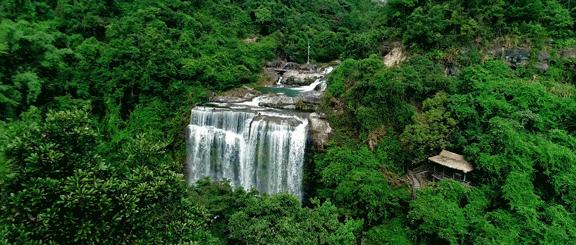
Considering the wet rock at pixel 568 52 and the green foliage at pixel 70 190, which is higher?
the wet rock at pixel 568 52

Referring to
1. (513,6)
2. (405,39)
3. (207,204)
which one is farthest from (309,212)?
(513,6)

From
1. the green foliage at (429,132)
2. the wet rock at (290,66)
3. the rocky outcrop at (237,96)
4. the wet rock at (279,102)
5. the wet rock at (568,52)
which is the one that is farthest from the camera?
the wet rock at (290,66)

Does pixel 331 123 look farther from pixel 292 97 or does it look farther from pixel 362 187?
pixel 362 187

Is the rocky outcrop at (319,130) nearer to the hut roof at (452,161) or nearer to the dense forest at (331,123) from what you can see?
the dense forest at (331,123)

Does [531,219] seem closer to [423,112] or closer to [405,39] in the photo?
[423,112]

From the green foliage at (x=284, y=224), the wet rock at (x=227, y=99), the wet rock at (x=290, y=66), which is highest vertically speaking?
the wet rock at (x=290, y=66)

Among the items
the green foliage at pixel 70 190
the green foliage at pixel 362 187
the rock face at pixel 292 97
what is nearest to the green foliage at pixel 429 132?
the green foliage at pixel 362 187

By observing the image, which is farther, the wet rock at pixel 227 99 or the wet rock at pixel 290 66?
the wet rock at pixel 290 66
